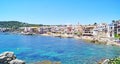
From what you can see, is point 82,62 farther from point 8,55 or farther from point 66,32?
point 66,32

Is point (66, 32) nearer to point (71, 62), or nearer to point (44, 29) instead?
point (44, 29)

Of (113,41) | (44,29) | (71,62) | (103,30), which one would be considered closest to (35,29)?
(44,29)

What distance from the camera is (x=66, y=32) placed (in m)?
152

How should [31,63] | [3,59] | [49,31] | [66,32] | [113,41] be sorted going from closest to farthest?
[3,59] < [31,63] < [113,41] < [66,32] < [49,31]

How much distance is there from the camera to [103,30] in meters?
111

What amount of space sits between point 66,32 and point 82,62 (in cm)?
11365

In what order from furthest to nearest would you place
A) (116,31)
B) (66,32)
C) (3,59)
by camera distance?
1. (66,32)
2. (116,31)
3. (3,59)

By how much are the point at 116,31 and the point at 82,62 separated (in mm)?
61000

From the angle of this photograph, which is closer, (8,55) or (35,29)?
(8,55)

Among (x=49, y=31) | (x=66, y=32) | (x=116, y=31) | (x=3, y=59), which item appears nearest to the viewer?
(x=3, y=59)

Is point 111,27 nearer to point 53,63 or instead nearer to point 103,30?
point 103,30

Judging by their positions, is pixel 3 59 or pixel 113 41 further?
pixel 113 41

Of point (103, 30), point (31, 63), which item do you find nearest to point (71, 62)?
point (31, 63)

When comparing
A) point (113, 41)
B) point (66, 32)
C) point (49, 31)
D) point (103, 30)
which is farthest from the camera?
point (49, 31)
